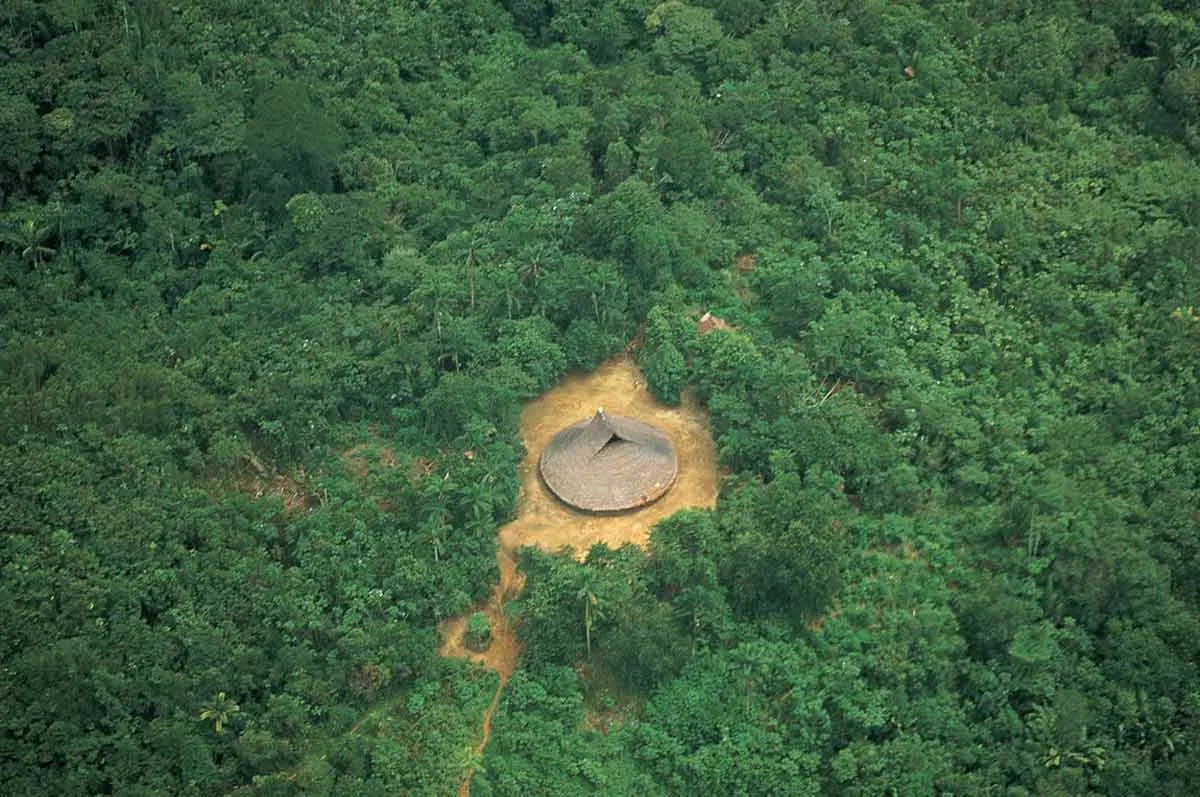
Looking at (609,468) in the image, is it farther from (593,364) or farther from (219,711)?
(219,711)

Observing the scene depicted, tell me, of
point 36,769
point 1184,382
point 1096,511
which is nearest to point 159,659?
point 36,769

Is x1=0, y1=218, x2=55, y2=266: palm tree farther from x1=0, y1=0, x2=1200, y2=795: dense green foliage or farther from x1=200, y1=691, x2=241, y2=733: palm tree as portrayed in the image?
x1=200, y1=691, x2=241, y2=733: palm tree

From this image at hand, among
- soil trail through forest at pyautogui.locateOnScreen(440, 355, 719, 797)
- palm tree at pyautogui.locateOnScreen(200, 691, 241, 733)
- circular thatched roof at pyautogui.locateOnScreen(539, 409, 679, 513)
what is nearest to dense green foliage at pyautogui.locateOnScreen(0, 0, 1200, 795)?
palm tree at pyautogui.locateOnScreen(200, 691, 241, 733)

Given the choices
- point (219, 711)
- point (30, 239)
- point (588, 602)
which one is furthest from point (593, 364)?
point (30, 239)

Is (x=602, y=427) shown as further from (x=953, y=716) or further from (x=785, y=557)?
(x=953, y=716)

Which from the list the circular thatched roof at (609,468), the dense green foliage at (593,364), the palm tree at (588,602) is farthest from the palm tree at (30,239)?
the palm tree at (588,602)

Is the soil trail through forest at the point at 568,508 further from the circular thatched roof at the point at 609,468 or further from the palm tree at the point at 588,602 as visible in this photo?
the palm tree at the point at 588,602
